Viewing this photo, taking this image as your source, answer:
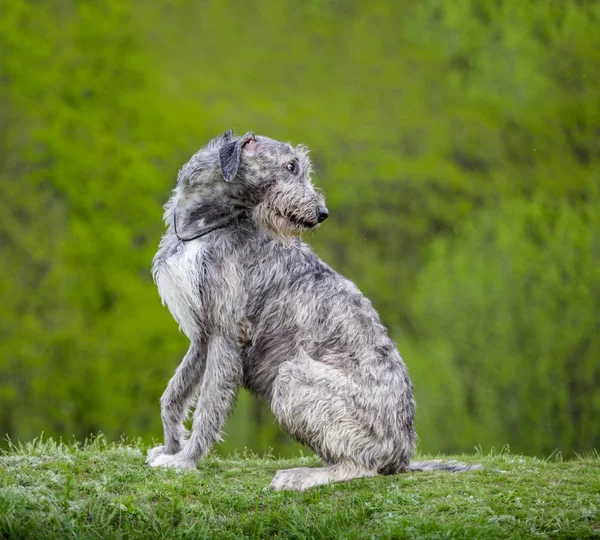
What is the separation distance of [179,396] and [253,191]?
231cm

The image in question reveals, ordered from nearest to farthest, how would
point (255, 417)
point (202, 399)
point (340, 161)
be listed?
point (202, 399), point (255, 417), point (340, 161)

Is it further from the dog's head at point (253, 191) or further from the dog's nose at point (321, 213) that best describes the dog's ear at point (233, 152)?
the dog's nose at point (321, 213)

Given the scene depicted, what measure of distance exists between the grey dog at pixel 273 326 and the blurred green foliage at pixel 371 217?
15.6 m

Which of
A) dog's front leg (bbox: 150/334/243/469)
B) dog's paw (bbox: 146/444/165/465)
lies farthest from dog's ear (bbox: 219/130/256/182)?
dog's paw (bbox: 146/444/165/465)

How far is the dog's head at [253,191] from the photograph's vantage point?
865cm

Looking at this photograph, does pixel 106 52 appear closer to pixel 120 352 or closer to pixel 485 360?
pixel 120 352

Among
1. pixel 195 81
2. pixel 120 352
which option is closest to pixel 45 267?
pixel 120 352

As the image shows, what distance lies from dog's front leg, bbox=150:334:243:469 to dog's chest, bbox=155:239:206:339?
341 millimetres

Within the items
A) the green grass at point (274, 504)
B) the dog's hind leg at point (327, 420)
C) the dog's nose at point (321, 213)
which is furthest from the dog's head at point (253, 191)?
the green grass at point (274, 504)

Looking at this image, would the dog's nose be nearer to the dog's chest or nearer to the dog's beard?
the dog's beard

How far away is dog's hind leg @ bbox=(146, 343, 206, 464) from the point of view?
8.82 m

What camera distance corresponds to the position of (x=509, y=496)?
24.0ft

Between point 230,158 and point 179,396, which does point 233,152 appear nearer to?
point 230,158

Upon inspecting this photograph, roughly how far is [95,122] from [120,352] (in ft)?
22.7
